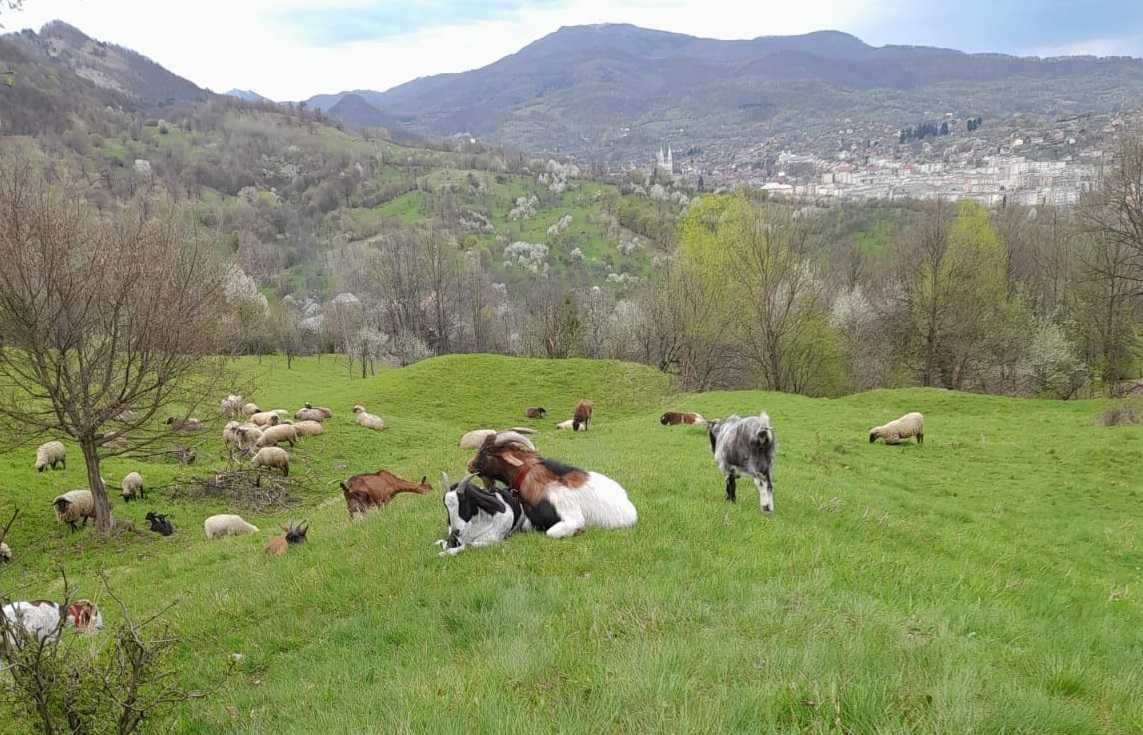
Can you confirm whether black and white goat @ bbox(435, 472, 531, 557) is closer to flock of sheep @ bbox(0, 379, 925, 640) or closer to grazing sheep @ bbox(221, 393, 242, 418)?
Answer: flock of sheep @ bbox(0, 379, 925, 640)

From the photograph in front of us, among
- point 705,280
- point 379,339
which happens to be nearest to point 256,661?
point 705,280

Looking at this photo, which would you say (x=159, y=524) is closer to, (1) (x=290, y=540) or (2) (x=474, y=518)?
(1) (x=290, y=540)

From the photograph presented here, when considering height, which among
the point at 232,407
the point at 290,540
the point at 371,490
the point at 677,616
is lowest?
the point at 232,407

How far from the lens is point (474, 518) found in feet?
28.2

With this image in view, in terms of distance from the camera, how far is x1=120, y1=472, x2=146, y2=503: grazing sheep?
839 inches

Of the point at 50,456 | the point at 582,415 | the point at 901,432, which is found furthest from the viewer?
the point at 582,415

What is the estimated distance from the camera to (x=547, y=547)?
315 inches

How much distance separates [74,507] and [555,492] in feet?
57.8

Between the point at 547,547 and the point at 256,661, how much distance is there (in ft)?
11.2

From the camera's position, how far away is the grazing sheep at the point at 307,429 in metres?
31.1

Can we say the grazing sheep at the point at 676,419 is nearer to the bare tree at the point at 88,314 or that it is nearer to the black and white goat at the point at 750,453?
the black and white goat at the point at 750,453

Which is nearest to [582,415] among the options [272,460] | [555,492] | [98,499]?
[272,460]

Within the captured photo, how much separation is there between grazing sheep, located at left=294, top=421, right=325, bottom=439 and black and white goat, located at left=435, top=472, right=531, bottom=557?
82.4 feet

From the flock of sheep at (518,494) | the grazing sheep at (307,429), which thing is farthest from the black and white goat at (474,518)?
the grazing sheep at (307,429)
